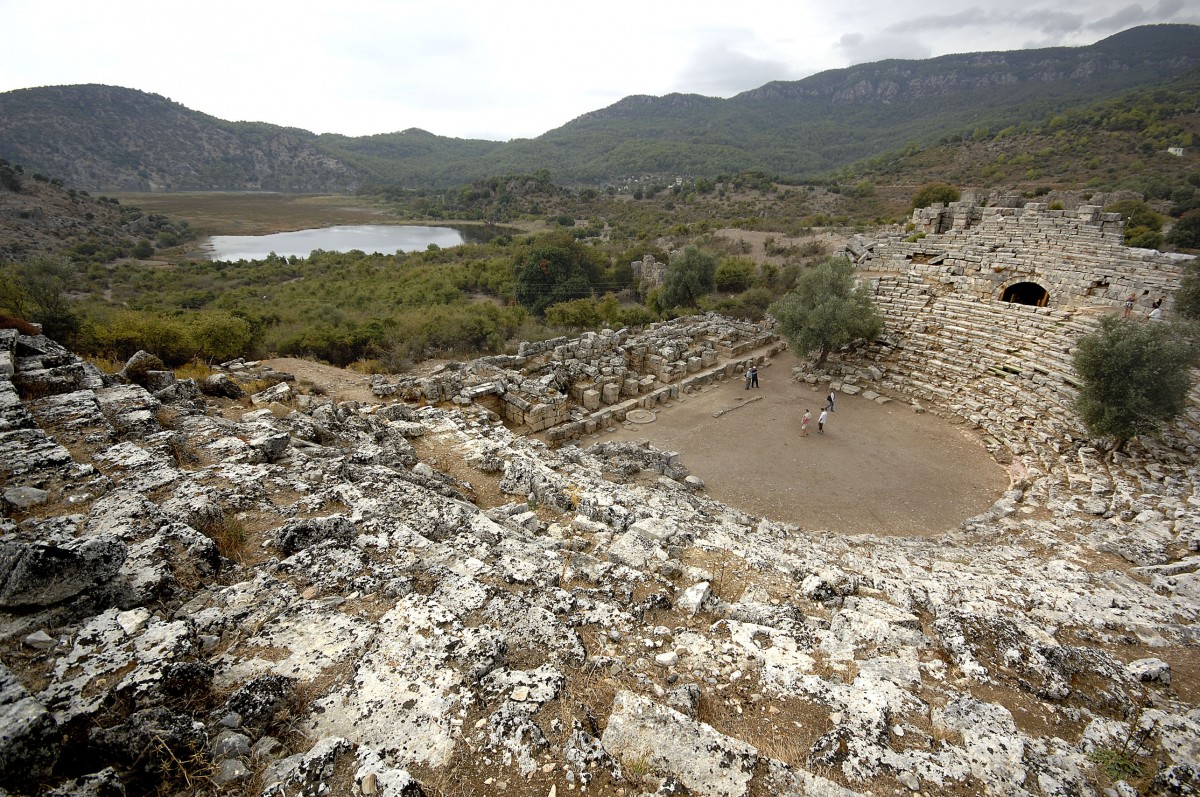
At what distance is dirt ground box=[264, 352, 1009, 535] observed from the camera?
36.7 ft

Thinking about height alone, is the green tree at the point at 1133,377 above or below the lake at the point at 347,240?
below

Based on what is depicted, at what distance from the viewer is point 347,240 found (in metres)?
60.3

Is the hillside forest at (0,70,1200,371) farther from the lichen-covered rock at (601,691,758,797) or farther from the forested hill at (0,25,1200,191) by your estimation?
the forested hill at (0,25,1200,191)

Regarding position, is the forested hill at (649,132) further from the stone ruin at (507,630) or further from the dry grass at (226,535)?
the dry grass at (226,535)

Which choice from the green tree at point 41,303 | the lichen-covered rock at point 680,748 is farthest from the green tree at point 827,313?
the green tree at point 41,303

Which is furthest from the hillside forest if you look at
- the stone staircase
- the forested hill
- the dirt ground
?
the forested hill

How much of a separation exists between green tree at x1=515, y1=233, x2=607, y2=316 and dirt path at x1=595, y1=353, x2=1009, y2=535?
16.8m

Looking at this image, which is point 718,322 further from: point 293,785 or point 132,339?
point 293,785

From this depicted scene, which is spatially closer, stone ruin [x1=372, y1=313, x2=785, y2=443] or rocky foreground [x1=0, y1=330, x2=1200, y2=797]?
rocky foreground [x1=0, y1=330, x2=1200, y2=797]

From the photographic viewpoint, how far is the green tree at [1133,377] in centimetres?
978

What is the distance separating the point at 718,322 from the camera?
76.4 feet

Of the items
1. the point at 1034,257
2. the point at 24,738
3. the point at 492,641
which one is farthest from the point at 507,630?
the point at 1034,257

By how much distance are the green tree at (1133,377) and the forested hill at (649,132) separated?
8121 cm

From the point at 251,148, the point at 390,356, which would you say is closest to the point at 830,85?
the point at 251,148
